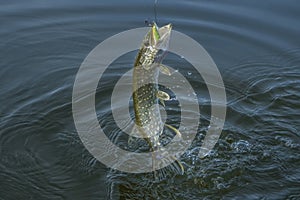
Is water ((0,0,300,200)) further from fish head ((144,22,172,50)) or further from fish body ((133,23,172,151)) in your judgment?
fish head ((144,22,172,50))

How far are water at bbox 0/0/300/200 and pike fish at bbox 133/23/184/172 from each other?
0.70 metres

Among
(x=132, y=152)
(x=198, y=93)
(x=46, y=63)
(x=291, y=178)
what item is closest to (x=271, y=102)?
(x=198, y=93)

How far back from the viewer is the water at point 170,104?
486 centimetres

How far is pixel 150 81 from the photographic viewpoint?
434 centimetres

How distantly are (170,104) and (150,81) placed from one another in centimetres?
163

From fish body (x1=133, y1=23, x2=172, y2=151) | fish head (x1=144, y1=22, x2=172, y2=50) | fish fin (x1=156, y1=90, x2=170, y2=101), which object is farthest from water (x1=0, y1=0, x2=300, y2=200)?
fish head (x1=144, y1=22, x2=172, y2=50)

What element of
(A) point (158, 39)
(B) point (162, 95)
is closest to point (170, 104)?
(B) point (162, 95)

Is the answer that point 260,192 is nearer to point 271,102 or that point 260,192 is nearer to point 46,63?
point 271,102

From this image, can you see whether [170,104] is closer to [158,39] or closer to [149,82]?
[149,82]

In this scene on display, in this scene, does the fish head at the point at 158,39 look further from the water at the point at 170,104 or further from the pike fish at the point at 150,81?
the water at the point at 170,104

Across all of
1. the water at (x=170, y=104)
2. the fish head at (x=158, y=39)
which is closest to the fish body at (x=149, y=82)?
the fish head at (x=158, y=39)

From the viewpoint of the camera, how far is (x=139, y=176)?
4949mm

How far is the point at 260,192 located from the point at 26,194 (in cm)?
206

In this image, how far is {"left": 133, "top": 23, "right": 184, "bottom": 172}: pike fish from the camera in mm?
4164
